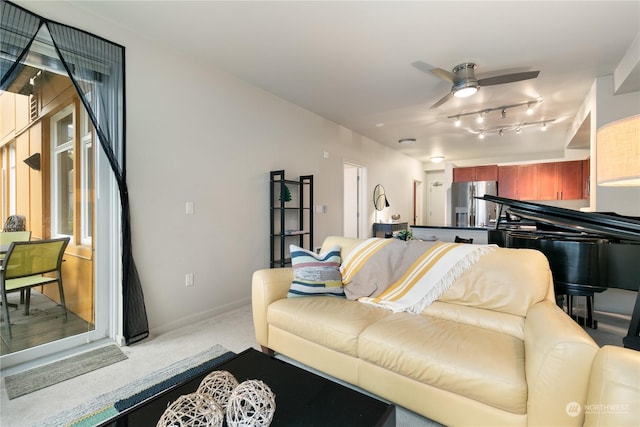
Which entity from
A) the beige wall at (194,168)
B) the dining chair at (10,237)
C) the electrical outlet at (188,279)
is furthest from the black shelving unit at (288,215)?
the dining chair at (10,237)

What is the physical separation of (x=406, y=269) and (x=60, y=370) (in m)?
2.55

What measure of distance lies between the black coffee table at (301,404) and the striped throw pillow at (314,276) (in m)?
0.91

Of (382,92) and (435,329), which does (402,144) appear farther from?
(435,329)

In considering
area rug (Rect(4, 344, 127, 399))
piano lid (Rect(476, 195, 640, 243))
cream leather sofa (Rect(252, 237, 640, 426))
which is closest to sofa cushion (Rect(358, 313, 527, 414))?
cream leather sofa (Rect(252, 237, 640, 426))

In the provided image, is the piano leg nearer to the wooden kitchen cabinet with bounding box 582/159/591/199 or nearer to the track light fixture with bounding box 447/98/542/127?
the track light fixture with bounding box 447/98/542/127

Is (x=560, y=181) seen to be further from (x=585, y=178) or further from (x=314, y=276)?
(x=314, y=276)

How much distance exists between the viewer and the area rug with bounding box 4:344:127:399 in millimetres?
1827

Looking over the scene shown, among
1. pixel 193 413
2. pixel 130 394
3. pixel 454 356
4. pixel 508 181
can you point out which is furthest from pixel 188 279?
pixel 508 181

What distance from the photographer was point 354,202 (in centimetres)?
621

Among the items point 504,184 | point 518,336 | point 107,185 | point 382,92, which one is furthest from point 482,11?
point 504,184

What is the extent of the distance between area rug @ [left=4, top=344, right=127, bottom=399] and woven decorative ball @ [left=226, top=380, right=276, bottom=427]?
179 centimetres

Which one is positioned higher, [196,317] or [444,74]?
[444,74]

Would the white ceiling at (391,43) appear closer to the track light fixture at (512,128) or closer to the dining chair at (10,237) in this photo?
the track light fixture at (512,128)

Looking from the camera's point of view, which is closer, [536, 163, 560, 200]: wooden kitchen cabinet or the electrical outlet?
the electrical outlet
